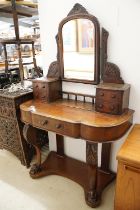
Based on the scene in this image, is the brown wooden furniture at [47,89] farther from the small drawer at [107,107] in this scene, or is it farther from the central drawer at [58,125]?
the small drawer at [107,107]

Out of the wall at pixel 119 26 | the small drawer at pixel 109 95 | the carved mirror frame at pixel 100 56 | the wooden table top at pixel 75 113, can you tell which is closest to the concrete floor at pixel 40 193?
the wall at pixel 119 26

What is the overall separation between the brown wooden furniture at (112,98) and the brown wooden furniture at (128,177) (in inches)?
11.4

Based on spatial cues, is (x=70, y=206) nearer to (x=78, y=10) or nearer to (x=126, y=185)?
(x=126, y=185)

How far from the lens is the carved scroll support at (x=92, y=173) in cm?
150

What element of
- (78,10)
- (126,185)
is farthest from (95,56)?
(126,185)

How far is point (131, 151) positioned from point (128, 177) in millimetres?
171

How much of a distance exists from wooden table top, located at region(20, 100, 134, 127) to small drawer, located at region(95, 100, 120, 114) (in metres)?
0.04

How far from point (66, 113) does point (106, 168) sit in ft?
2.71

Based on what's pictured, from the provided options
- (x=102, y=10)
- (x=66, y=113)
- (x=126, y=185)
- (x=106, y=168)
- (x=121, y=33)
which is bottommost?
(x=106, y=168)

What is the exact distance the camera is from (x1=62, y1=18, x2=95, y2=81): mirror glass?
162 cm

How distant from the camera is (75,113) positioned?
5.14ft

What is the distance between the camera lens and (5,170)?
2.15 m

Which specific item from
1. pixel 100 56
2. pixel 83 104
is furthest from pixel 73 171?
pixel 100 56

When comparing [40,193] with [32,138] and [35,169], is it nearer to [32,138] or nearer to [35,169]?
[35,169]
